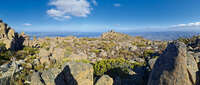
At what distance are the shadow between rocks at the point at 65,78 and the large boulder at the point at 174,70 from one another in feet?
20.7

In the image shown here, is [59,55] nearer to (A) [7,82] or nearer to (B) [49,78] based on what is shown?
(A) [7,82]

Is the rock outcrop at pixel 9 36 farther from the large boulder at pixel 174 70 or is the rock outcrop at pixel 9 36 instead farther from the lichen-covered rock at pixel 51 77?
the large boulder at pixel 174 70

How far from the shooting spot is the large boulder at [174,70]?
540cm

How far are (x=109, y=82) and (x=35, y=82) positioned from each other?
6.71 meters

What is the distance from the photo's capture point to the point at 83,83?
357 inches

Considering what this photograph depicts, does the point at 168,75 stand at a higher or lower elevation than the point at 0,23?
lower

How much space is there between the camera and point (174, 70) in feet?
17.9

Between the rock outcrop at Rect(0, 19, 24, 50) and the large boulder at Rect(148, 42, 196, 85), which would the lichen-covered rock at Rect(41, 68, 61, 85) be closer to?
the large boulder at Rect(148, 42, 196, 85)

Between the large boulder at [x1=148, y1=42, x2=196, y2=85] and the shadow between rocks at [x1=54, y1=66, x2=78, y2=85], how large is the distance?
20.7 feet

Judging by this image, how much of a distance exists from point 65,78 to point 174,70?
8521mm

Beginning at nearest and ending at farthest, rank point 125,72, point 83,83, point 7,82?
1. point 83,83
2. point 7,82
3. point 125,72

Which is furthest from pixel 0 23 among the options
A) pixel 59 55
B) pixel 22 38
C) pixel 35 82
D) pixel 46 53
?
pixel 35 82

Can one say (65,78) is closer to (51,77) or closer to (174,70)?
(51,77)

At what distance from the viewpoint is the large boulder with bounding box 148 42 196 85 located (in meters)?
5.40
